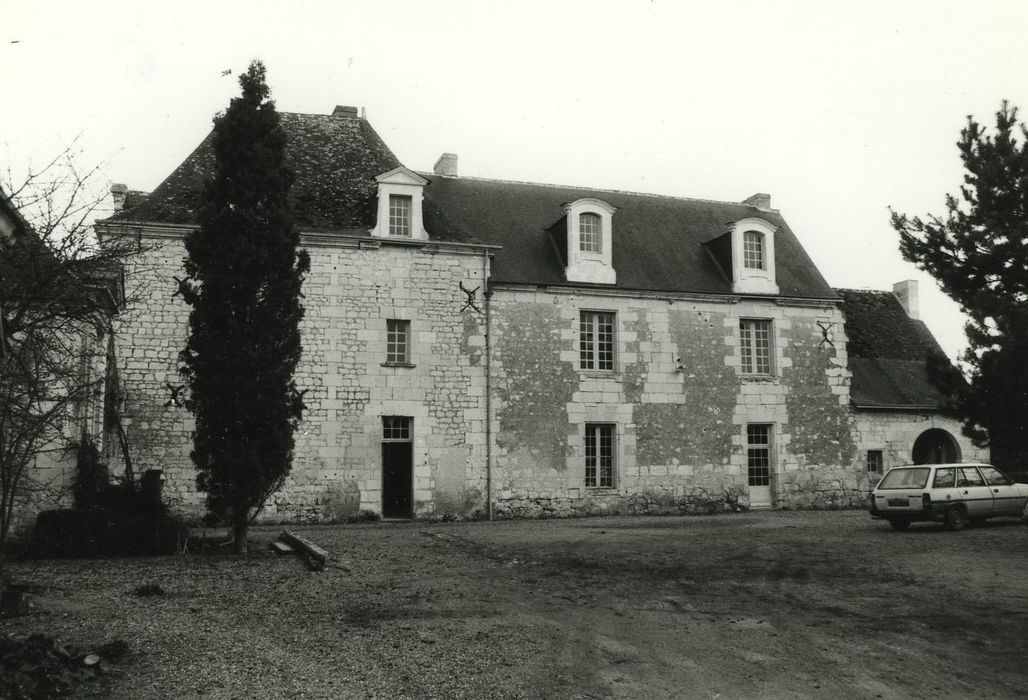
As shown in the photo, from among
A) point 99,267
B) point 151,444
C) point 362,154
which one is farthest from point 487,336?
point 99,267

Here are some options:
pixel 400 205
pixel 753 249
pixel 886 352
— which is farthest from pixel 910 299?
pixel 400 205

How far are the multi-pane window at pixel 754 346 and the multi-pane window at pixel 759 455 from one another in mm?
1443

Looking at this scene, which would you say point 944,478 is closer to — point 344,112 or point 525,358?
point 525,358

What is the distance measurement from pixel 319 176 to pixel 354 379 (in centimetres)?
467

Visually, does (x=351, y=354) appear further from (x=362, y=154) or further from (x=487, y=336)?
(x=362, y=154)

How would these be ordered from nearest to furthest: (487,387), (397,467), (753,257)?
1. (397,467)
2. (487,387)
3. (753,257)

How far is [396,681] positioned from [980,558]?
343 inches

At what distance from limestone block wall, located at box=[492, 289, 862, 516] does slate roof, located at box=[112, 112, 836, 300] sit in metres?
0.70

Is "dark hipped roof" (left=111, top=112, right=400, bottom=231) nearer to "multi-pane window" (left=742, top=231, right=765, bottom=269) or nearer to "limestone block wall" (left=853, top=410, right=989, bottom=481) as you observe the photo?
"multi-pane window" (left=742, top=231, right=765, bottom=269)

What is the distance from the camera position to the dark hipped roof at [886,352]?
22.5 meters

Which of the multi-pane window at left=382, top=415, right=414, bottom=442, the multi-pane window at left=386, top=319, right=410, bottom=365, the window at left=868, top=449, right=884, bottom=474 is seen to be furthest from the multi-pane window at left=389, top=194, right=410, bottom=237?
the window at left=868, top=449, right=884, bottom=474

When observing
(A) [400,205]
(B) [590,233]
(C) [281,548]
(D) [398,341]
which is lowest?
(C) [281,548]

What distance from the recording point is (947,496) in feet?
48.1

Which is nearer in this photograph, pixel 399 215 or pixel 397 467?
pixel 397 467
